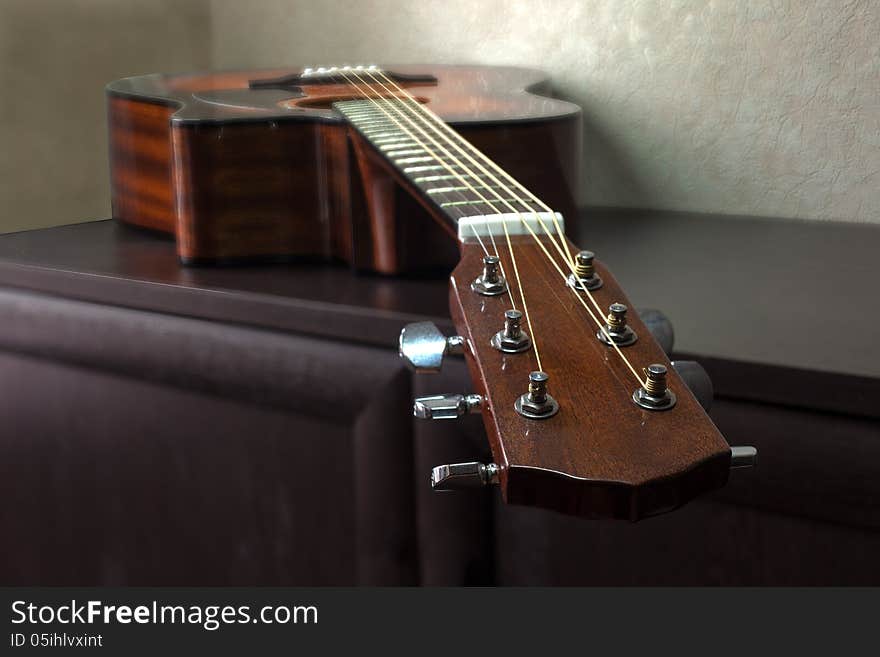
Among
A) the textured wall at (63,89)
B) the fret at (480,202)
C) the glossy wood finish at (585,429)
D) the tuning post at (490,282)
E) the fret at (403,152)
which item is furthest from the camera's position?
the textured wall at (63,89)

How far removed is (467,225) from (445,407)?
149mm

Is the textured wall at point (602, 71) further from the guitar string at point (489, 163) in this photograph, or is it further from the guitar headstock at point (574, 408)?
the guitar headstock at point (574, 408)

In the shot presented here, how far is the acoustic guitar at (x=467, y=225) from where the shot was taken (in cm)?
32

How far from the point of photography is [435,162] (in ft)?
2.04

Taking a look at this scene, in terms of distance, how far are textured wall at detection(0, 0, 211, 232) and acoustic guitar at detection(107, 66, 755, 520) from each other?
198 mm

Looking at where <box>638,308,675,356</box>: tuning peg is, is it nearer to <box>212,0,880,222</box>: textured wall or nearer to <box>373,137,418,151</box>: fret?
<box>373,137,418,151</box>: fret

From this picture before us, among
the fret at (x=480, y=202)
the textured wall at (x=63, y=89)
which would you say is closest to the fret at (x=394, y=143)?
the fret at (x=480, y=202)

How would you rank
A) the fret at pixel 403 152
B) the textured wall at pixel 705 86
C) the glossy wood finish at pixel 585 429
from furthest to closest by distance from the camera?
the textured wall at pixel 705 86, the fret at pixel 403 152, the glossy wood finish at pixel 585 429

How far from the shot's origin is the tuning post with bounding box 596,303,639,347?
1.24 ft

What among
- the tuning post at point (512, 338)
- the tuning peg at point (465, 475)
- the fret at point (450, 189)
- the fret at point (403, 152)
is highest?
the fret at point (403, 152)

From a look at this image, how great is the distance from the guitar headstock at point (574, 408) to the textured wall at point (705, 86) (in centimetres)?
56

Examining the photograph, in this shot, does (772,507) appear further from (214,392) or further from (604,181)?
(604,181)

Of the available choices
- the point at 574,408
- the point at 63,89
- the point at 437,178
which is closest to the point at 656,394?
the point at 574,408

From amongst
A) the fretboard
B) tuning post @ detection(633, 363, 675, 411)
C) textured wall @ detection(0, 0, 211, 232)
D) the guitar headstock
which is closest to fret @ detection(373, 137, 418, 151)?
the fretboard
